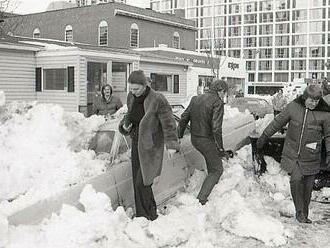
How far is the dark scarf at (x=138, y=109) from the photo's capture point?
5.36 m

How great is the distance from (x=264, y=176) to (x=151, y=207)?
2648 mm

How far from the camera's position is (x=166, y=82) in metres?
25.0

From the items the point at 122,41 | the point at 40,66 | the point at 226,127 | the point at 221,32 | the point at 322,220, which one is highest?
the point at 221,32

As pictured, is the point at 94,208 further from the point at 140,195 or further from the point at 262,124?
the point at 262,124

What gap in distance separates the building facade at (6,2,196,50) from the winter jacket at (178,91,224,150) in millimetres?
31743

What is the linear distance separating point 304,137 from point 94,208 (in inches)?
102

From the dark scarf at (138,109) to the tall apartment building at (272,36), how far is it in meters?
85.3

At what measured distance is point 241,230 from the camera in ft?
17.5

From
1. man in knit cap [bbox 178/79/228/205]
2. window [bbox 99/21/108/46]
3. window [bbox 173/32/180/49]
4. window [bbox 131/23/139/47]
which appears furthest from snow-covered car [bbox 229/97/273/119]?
window [bbox 173/32/180/49]

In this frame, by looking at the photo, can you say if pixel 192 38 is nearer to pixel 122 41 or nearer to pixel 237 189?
pixel 122 41

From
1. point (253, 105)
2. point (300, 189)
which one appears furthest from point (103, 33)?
point (300, 189)

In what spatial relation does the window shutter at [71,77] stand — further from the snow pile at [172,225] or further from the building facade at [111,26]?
the building facade at [111,26]

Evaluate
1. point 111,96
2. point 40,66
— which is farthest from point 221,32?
point 111,96

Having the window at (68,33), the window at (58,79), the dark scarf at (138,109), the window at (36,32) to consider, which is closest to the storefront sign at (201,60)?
the window at (68,33)
